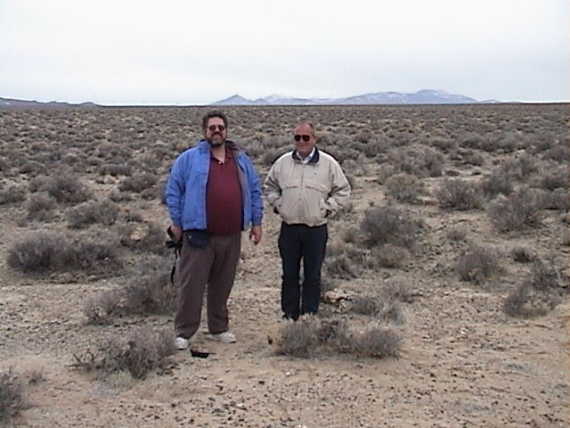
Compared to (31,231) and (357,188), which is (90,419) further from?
(357,188)

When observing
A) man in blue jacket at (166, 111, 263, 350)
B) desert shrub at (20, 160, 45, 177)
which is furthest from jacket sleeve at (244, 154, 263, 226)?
desert shrub at (20, 160, 45, 177)

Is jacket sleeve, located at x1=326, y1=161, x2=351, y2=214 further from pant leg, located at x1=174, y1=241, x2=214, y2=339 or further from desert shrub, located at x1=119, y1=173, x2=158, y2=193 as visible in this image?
desert shrub, located at x1=119, y1=173, x2=158, y2=193

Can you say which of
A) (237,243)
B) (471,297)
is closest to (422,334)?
(471,297)

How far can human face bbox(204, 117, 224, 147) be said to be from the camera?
5504 millimetres

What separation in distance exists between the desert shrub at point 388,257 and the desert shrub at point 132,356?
380cm

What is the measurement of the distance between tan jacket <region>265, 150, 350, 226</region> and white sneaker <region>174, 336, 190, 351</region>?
1.32 metres

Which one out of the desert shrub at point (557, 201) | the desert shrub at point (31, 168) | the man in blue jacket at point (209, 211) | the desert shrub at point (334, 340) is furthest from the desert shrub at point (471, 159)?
the man in blue jacket at point (209, 211)

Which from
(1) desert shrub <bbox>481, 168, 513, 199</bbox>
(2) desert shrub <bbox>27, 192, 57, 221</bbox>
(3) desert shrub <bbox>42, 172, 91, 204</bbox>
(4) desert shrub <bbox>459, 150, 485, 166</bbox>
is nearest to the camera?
(2) desert shrub <bbox>27, 192, 57, 221</bbox>

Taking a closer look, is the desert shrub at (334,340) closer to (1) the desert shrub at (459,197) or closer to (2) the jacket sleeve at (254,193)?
(2) the jacket sleeve at (254,193)

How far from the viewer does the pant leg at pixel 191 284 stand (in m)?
5.68

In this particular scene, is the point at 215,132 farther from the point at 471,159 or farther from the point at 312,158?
the point at 471,159

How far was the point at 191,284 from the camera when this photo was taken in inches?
226

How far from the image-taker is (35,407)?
4.70 meters

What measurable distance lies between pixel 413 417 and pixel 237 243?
210 cm
